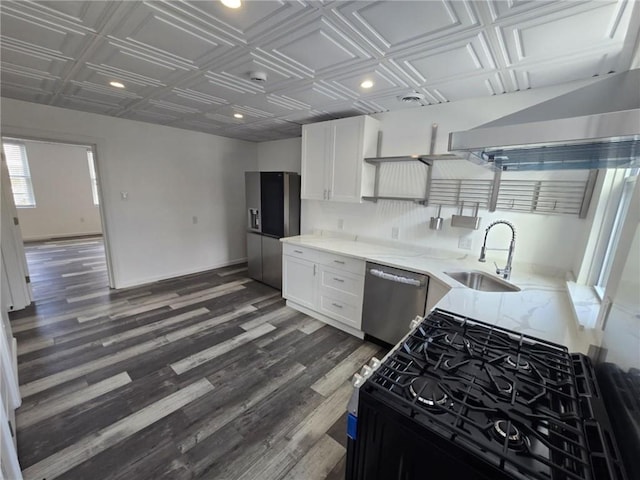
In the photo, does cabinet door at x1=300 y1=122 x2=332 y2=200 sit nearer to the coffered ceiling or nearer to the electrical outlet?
the coffered ceiling

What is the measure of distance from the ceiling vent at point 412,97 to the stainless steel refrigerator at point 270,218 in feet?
5.85

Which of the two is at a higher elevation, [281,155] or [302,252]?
[281,155]

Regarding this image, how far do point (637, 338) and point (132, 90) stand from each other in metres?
3.66

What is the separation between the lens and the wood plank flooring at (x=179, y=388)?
1.49 metres

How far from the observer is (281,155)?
185 inches

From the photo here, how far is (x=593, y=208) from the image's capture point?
1.82m

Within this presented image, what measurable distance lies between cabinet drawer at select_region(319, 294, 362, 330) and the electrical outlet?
1157 mm

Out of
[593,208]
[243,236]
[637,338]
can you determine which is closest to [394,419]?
[637,338]

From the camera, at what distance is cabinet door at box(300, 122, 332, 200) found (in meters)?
3.10

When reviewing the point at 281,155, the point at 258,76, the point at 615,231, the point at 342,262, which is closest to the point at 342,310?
the point at 342,262

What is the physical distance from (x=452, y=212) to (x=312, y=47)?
1901 mm

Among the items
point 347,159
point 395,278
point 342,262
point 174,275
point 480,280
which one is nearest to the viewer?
point 480,280

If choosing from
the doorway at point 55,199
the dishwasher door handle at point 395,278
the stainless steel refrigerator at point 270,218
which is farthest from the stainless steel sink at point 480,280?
the doorway at point 55,199

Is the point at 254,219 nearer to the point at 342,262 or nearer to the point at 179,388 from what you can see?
the point at 342,262
